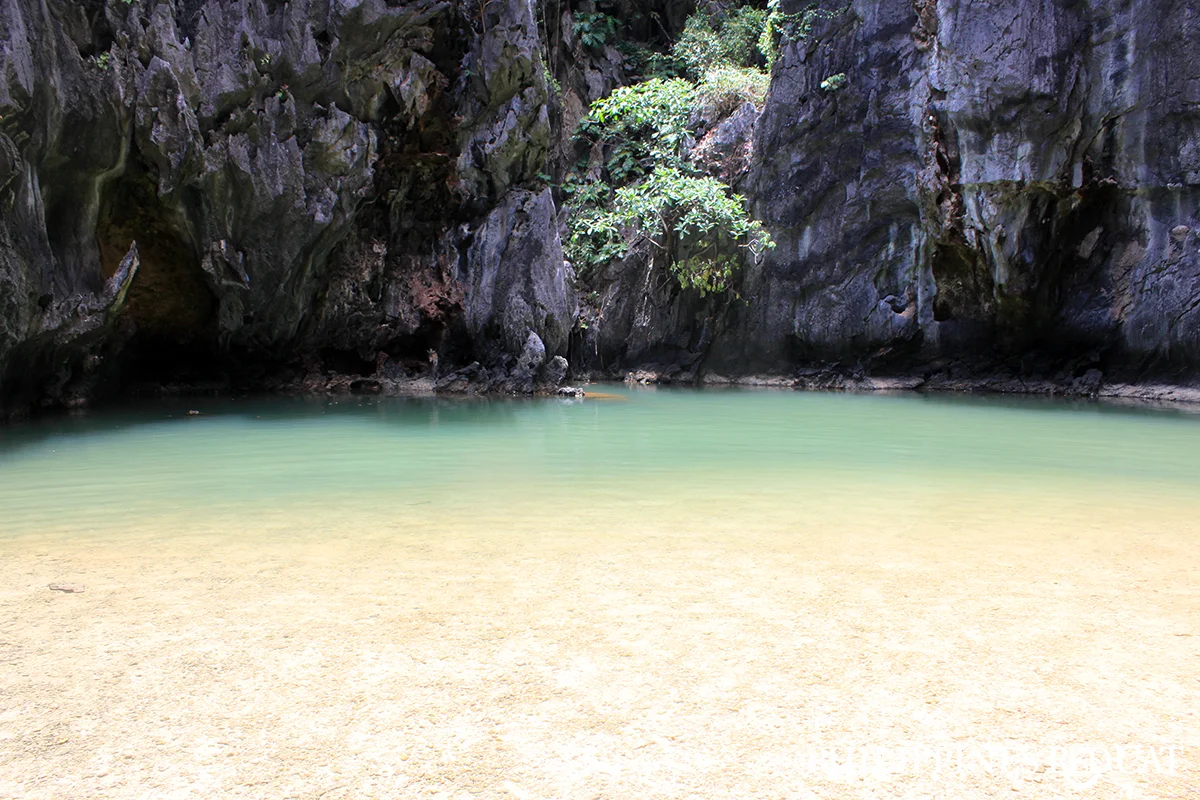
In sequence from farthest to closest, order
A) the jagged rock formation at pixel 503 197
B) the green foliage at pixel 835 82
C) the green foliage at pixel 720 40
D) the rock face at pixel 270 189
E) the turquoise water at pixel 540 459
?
the green foliage at pixel 720 40, the green foliage at pixel 835 82, the jagged rock formation at pixel 503 197, the rock face at pixel 270 189, the turquoise water at pixel 540 459

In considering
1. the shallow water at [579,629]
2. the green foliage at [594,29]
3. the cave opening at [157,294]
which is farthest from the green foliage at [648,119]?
the shallow water at [579,629]

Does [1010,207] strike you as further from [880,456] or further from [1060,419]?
[880,456]

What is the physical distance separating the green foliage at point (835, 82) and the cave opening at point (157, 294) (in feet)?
45.9

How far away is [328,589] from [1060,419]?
10031mm

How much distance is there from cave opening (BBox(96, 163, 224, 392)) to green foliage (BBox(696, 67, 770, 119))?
43.4 feet

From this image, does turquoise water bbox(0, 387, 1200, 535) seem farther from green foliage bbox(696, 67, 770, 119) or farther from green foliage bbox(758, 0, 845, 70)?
green foliage bbox(696, 67, 770, 119)

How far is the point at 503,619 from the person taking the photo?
94.5 inches

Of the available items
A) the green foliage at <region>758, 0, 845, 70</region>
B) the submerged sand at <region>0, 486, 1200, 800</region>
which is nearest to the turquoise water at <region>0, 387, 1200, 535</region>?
the submerged sand at <region>0, 486, 1200, 800</region>

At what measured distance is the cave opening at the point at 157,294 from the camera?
10.5 meters

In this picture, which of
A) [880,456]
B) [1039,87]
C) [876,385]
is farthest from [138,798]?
[876,385]

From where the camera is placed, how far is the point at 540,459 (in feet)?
19.5

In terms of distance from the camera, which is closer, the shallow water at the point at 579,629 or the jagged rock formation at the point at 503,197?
the shallow water at the point at 579,629

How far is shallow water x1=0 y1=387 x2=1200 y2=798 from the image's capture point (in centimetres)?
163

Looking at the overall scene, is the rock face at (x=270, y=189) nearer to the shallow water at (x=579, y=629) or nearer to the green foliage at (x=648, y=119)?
the shallow water at (x=579, y=629)
